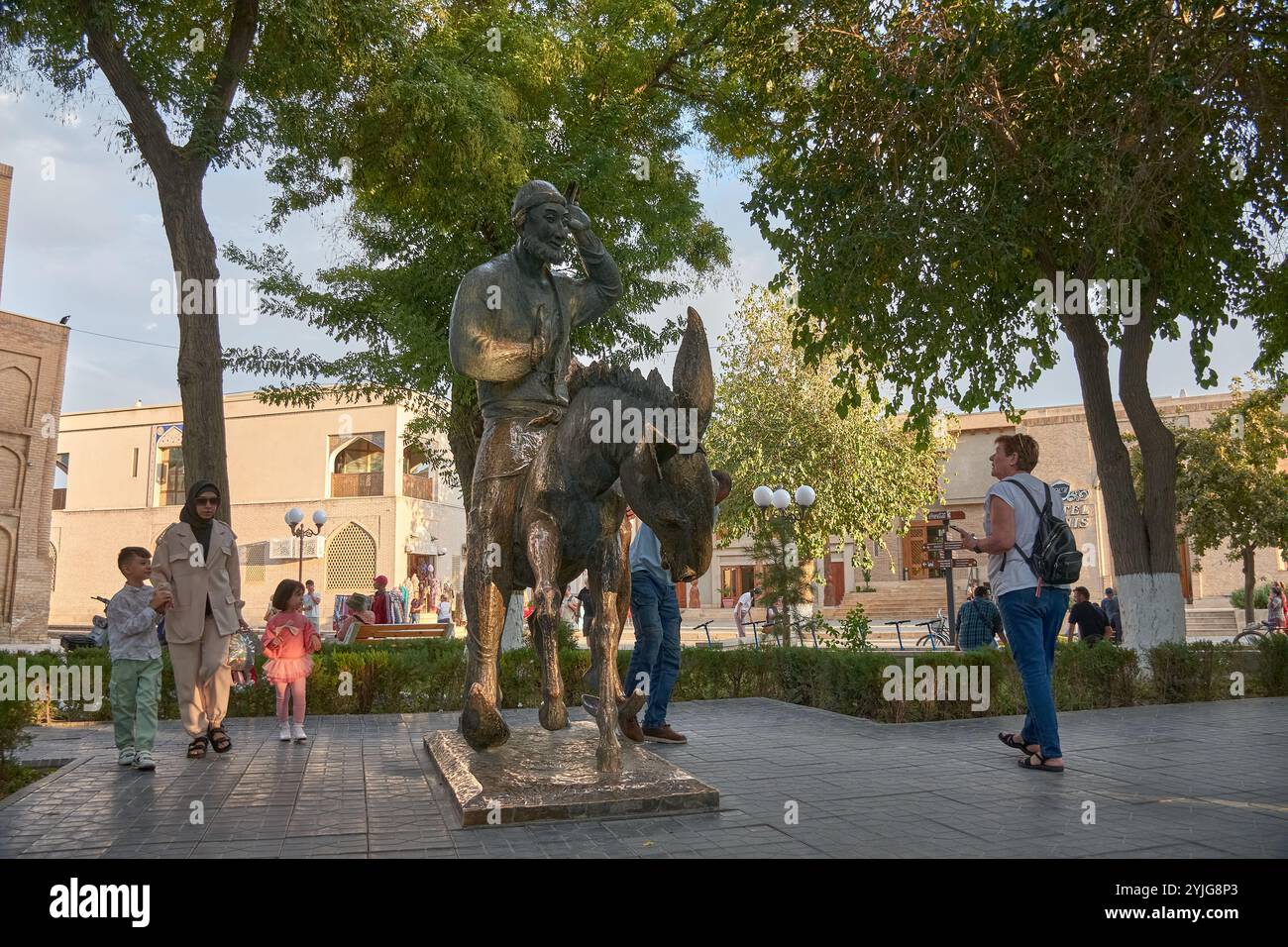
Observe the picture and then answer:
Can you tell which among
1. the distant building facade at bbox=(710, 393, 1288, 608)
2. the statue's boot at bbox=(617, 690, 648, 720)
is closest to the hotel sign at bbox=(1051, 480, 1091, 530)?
the distant building facade at bbox=(710, 393, 1288, 608)

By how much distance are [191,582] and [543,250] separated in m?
3.48

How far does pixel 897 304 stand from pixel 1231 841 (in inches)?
362

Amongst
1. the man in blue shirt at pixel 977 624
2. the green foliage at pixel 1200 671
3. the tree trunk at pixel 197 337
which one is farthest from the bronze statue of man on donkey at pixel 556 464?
the man in blue shirt at pixel 977 624

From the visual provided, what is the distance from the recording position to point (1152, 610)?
35.7 ft

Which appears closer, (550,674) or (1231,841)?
(1231,841)

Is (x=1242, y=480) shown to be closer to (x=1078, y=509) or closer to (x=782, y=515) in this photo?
(x=1078, y=509)

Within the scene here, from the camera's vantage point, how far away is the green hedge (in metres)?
8.88

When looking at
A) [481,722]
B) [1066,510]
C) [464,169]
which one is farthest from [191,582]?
[1066,510]

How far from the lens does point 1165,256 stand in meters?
11.0

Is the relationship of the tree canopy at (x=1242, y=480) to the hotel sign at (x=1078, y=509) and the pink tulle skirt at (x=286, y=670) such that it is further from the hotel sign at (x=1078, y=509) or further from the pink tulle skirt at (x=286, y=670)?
the pink tulle skirt at (x=286, y=670)

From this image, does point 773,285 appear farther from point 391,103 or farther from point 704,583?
point 704,583

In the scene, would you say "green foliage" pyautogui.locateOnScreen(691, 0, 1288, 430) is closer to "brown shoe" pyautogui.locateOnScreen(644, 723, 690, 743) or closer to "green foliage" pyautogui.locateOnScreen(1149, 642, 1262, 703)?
"green foliage" pyautogui.locateOnScreen(1149, 642, 1262, 703)

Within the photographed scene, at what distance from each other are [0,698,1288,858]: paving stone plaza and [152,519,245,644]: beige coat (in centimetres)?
90
